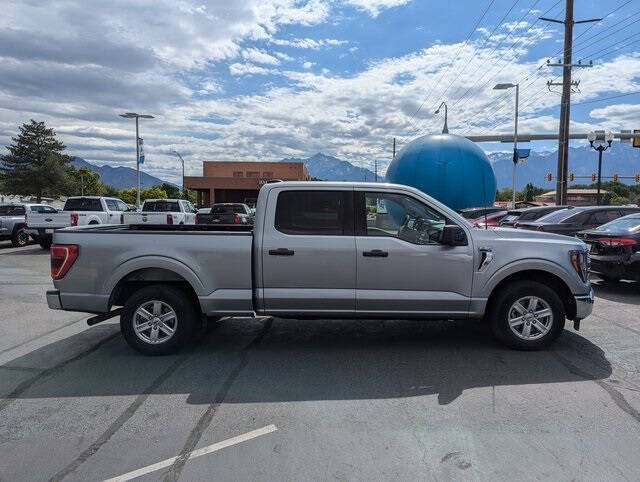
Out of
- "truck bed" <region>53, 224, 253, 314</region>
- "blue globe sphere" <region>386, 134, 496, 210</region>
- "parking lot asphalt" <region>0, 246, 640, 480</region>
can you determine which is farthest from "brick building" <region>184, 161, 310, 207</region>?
"truck bed" <region>53, 224, 253, 314</region>

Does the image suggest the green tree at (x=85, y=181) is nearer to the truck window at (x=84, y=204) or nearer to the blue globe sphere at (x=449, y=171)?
the truck window at (x=84, y=204)

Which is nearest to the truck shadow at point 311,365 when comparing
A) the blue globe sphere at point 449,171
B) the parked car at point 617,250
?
the parked car at point 617,250

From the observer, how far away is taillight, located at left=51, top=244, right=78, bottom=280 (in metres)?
5.68

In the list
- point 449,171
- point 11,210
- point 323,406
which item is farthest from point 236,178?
point 323,406

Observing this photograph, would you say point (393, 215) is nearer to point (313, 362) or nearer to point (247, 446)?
point (313, 362)

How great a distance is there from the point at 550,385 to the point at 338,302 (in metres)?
2.20

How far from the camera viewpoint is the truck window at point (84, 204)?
62.6 ft

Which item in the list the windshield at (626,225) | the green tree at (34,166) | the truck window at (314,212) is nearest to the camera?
the truck window at (314,212)

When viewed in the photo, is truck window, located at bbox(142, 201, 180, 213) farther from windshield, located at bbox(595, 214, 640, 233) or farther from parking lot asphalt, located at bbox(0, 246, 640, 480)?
windshield, located at bbox(595, 214, 640, 233)

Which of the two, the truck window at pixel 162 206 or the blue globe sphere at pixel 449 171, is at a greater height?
the blue globe sphere at pixel 449 171

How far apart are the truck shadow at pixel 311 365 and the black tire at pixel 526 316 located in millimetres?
139

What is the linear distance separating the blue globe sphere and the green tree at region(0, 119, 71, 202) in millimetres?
66167

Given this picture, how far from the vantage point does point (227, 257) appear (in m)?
5.63

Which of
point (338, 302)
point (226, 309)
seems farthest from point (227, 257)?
point (338, 302)
